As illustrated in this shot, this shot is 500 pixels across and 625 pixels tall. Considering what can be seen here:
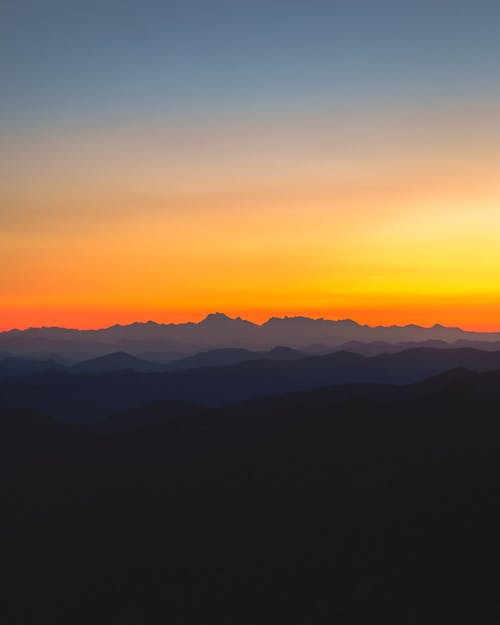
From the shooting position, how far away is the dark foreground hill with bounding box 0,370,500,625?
34.6 m

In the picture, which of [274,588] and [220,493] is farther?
[220,493]

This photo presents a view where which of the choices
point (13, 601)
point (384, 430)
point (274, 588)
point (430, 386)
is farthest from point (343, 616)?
point (430, 386)

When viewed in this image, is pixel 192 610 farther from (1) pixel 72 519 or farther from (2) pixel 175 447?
(2) pixel 175 447

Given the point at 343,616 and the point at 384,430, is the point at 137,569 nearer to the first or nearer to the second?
the point at 343,616

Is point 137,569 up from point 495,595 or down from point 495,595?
down

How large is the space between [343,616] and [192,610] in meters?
11.2

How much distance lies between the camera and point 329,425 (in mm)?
92188

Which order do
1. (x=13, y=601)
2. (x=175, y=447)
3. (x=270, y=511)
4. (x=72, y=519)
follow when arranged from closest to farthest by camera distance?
(x=13, y=601), (x=270, y=511), (x=72, y=519), (x=175, y=447)

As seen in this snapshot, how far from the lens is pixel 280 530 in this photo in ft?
156

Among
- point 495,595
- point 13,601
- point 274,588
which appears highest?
point 495,595

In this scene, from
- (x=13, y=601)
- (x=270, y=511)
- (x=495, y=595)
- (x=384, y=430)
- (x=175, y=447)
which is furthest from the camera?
(x=175, y=447)

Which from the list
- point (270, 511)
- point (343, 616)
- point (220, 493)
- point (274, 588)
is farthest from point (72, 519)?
point (343, 616)

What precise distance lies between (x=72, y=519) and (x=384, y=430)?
4917cm

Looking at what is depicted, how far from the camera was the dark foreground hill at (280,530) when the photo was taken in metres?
34.6
